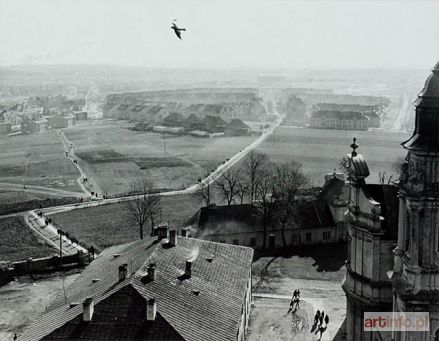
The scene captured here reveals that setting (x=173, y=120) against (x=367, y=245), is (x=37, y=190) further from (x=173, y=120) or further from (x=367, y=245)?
(x=173, y=120)

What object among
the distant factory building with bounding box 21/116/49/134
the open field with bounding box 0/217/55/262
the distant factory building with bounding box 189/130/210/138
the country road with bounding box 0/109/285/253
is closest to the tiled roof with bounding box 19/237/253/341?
the open field with bounding box 0/217/55/262

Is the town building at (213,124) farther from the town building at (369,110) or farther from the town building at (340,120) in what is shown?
the town building at (369,110)

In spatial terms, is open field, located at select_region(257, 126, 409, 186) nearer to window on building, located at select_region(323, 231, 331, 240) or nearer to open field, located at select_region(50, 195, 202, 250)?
open field, located at select_region(50, 195, 202, 250)

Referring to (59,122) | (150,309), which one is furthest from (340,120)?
(150,309)

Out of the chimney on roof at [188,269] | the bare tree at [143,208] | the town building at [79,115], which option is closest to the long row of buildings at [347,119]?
the town building at [79,115]

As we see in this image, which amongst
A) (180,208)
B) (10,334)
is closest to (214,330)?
(10,334)

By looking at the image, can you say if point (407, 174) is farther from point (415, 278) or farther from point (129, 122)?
point (129, 122)
